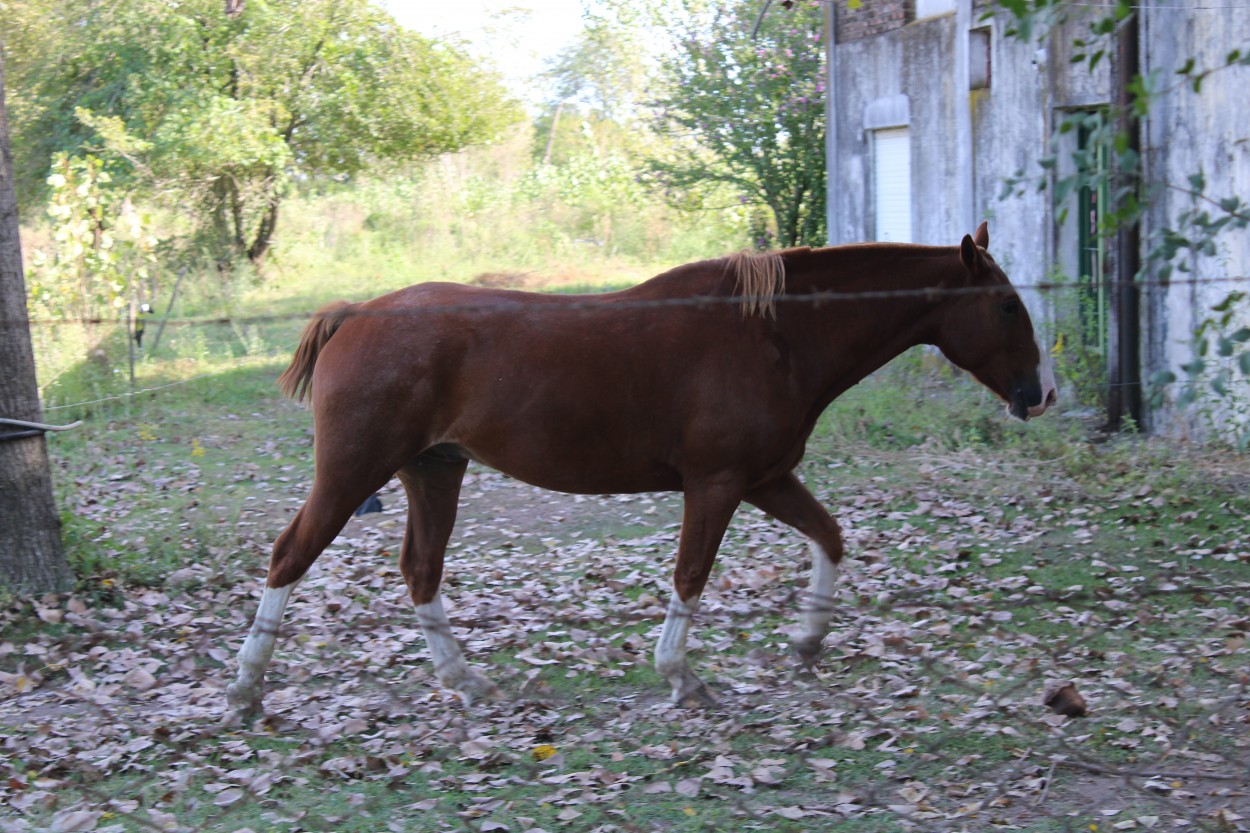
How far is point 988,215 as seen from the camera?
1073 centimetres

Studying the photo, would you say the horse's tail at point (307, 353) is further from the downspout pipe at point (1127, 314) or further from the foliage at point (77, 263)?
the foliage at point (77, 263)

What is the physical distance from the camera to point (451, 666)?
5418 millimetres

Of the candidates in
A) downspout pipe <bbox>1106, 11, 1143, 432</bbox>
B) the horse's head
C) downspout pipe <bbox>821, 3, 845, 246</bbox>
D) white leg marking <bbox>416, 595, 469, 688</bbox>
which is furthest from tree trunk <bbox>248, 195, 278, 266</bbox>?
the horse's head

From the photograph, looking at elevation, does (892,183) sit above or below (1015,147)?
below

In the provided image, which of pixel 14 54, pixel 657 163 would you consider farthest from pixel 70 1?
pixel 657 163

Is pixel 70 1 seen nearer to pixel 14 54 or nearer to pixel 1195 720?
pixel 14 54

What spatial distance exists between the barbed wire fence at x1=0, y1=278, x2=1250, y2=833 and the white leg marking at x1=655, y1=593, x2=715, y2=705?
82mm

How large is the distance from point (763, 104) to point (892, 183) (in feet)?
13.3

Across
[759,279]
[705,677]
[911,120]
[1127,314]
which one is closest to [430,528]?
[705,677]

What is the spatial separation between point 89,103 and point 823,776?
1733cm

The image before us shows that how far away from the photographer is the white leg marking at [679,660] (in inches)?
203

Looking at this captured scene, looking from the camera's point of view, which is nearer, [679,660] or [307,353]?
[679,660]

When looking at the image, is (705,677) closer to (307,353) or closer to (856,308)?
(856,308)

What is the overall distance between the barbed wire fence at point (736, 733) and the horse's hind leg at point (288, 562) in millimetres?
185
